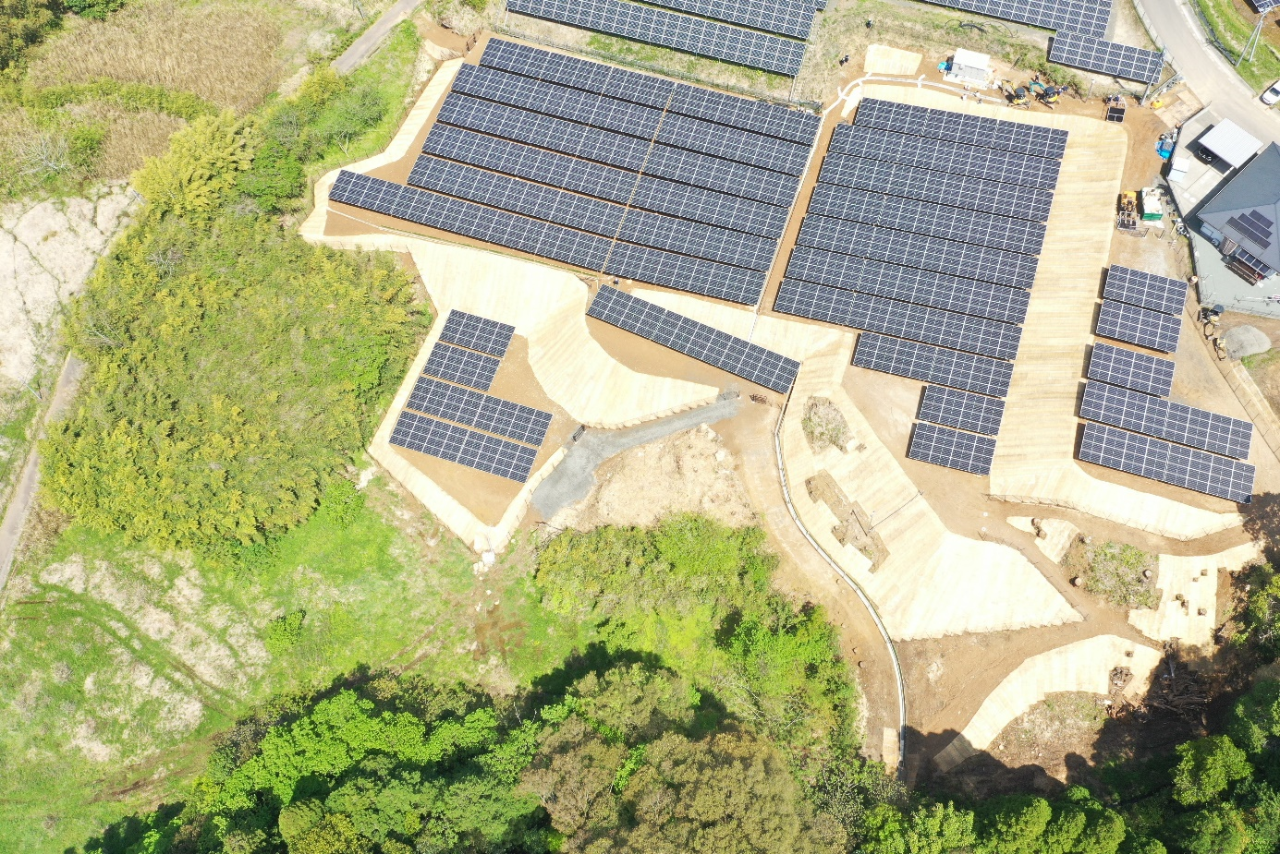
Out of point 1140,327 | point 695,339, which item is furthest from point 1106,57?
point 695,339

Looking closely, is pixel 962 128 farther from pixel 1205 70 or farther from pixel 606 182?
pixel 606 182

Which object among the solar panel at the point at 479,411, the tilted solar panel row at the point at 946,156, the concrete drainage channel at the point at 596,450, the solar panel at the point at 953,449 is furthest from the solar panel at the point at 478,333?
the solar panel at the point at 953,449

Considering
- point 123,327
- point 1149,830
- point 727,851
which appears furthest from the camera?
point 123,327

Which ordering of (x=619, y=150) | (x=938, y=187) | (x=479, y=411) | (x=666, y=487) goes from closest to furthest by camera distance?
(x=666, y=487), (x=479, y=411), (x=938, y=187), (x=619, y=150)

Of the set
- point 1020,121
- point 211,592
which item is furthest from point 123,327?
point 1020,121

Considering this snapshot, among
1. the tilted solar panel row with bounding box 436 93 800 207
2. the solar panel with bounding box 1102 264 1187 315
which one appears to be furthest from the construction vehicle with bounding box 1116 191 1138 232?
the tilted solar panel row with bounding box 436 93 800 207

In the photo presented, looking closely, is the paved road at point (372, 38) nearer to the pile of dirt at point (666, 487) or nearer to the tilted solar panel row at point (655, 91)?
the tilted solar panel row at point (655, 91)

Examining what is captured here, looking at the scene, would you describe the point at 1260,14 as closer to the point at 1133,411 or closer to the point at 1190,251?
the point at 1190,251
